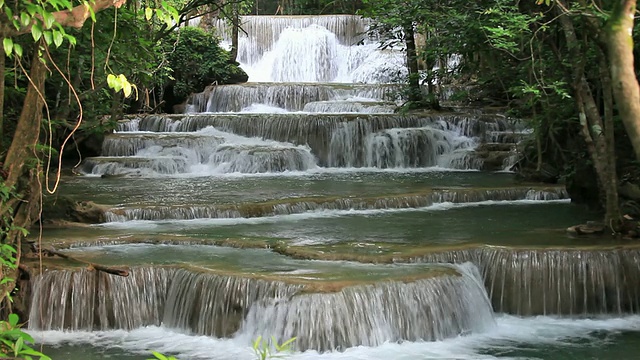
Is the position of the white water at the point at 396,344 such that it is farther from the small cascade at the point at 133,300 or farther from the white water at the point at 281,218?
the white water at the point at 281,218

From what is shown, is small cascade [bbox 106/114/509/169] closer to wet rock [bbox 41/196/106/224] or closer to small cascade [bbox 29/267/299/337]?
wet rock [bbox 41/196/106/224]

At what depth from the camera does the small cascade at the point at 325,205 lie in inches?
449

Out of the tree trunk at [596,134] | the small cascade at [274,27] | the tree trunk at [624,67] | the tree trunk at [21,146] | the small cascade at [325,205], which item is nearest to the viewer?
the tree trunk at [624,67]

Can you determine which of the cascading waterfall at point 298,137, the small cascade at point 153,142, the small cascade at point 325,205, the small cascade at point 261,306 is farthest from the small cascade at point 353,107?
the small cascade at point 261,306

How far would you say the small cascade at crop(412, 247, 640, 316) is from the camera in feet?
28.2

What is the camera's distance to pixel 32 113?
651 centimetres

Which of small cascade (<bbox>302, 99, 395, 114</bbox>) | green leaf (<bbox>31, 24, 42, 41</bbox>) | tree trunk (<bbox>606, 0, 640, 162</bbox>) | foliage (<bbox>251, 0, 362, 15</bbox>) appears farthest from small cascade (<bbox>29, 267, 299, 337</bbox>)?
foliage (<bbox>251, 0, 362, 15</bbox>)

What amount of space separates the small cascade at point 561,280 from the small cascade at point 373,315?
23.1 inches

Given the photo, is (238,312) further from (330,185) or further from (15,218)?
(330,185)

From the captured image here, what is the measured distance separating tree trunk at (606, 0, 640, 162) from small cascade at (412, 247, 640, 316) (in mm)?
6361

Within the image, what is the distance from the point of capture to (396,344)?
24.9ft

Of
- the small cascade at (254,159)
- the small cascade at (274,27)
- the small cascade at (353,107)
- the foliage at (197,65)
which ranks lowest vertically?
the small cascade at (254,159)

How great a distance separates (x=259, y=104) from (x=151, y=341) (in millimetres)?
15159

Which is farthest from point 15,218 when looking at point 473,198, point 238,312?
point 473,198
